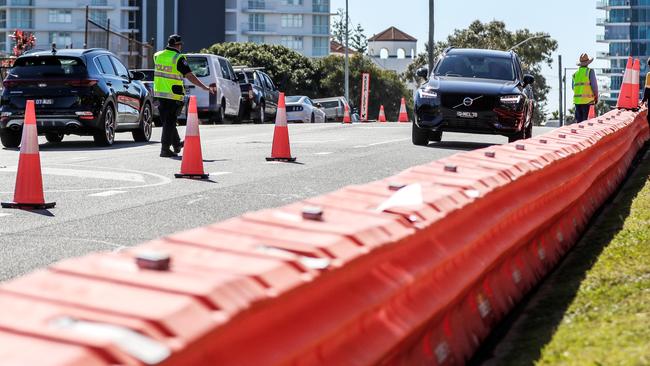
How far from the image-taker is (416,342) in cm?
488

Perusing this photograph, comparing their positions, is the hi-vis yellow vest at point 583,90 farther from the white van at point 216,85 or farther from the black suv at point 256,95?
the black suv at point 256,95

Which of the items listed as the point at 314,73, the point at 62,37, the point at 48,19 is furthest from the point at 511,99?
the point at 48,19

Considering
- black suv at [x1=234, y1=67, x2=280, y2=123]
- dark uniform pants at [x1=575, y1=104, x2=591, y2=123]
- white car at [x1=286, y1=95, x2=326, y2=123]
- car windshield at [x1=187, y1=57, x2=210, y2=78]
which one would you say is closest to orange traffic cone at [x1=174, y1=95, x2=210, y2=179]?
dark uniform pants at [x1=575, y1=104, x2=591, y2=123]

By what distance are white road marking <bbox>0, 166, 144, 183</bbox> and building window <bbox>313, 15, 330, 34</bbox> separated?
446 ft

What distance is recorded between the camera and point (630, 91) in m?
23.7

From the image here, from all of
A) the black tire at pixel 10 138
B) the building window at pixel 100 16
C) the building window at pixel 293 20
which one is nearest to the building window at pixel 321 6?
the building window at pixel 293 20

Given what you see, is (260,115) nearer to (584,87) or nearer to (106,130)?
(584,87)

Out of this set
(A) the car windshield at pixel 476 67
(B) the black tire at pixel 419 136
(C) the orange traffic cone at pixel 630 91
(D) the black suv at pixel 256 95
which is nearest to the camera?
(B) the black tire at pixel 419 136

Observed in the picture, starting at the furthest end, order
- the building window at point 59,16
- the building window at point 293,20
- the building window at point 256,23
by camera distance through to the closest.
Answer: the building window at point 293,20
the building window at point 256,23
the building window at point 59,16

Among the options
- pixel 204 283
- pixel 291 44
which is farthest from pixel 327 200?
pixel 291 44

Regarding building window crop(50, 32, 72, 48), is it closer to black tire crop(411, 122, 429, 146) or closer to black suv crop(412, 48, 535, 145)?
black tire crop(411, 122, 429, 146)

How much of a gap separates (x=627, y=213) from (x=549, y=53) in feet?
283

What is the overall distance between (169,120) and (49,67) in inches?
178

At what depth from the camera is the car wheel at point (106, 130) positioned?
22500 millimetres
